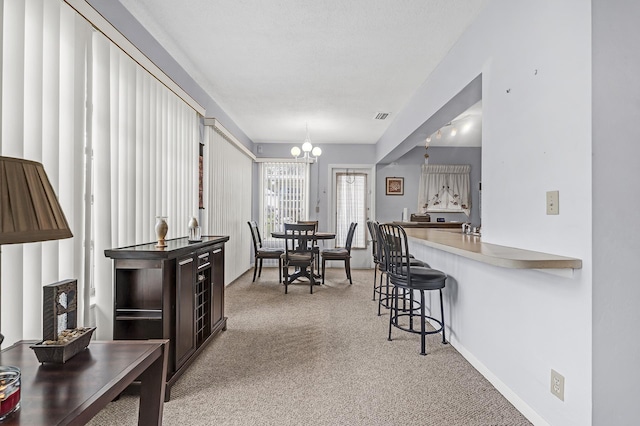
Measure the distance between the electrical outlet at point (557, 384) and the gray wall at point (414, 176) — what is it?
18.0 ft

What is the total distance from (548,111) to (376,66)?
2074mm

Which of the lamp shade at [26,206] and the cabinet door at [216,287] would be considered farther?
the cabinet door at [216,287]

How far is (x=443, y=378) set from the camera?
7.70 feet

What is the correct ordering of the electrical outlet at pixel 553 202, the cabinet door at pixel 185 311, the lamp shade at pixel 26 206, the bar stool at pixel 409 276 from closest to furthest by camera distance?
the lamp shade at pixel 26 206, the electrical outlet at pixel 553 202, the cabinet door at pixel 185 311, the bar stool at pixel 409 276

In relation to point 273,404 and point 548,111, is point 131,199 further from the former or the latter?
point 548,111

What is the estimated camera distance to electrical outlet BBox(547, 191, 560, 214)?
1646 millimetres

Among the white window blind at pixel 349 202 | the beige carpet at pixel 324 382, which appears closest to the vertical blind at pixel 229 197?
the beige carpet at pixel 324 382

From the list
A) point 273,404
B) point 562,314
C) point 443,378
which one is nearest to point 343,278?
point 443,378

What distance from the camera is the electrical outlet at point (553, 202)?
1646 mm

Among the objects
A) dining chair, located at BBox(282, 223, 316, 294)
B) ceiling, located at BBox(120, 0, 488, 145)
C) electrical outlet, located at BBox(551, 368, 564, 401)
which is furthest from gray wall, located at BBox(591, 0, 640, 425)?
dining chair, located at BBox(282, 223, 316, 294)

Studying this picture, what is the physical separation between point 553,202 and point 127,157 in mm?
2688

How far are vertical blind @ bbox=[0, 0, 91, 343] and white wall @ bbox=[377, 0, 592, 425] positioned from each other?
98.7 inches

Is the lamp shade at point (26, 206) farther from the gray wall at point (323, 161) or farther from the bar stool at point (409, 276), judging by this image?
the gray wall at point (323, 161)

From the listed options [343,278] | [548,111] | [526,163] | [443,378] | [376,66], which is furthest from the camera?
[343,278]
